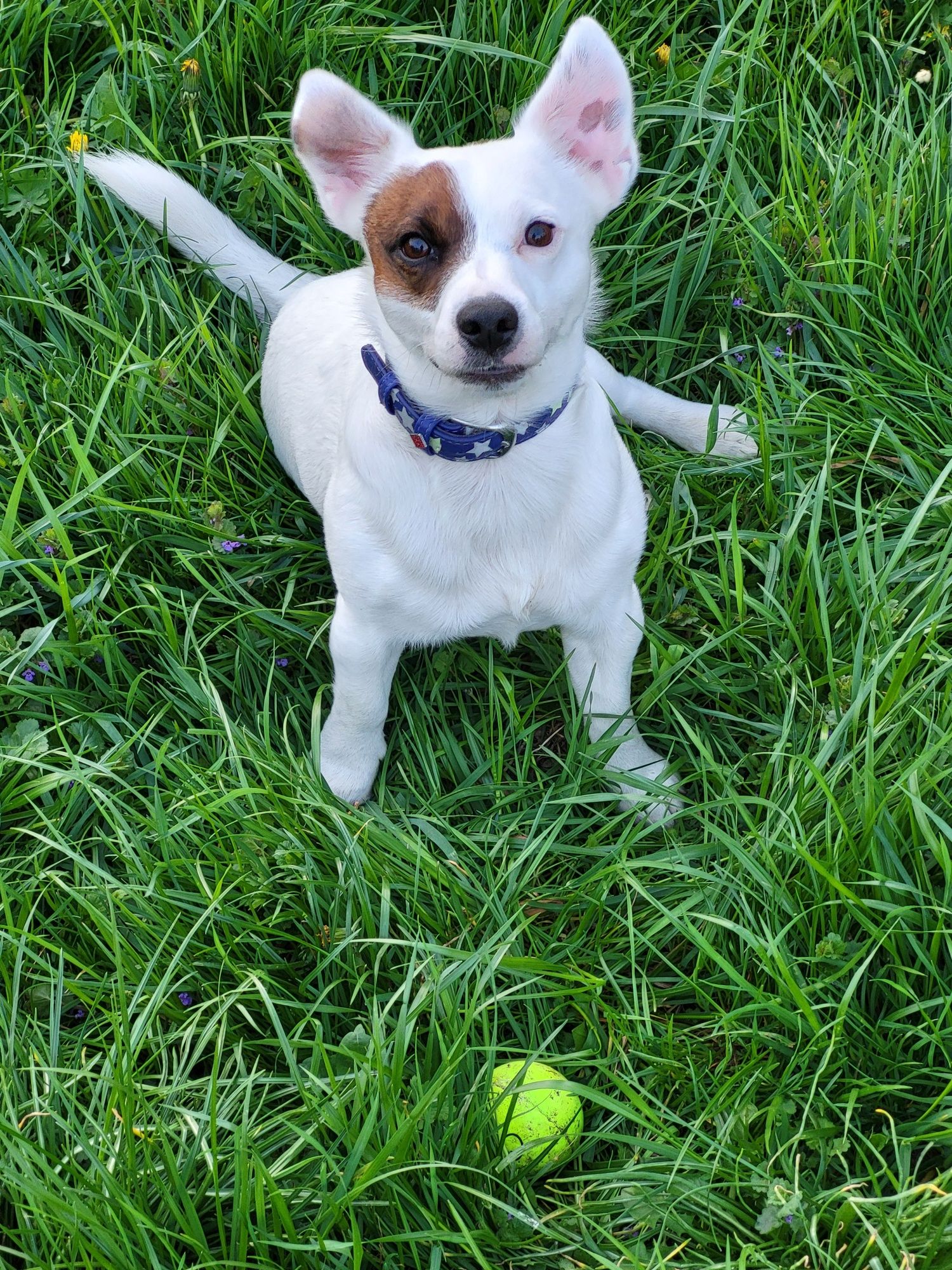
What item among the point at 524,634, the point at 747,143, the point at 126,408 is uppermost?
the point at 747,143

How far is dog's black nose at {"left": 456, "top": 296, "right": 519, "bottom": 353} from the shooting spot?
7.02 ft

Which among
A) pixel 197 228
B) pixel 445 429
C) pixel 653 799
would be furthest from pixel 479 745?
pixel 197 228

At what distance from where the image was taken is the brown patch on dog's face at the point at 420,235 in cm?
222

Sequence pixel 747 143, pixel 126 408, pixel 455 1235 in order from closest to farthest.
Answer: pixel 455 1235
pixel 126 408
pixel 747 143

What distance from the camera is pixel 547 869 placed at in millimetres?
2896

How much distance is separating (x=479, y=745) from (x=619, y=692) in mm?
403

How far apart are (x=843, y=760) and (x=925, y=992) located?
495 millimetres

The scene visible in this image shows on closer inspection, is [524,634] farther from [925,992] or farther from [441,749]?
[925,992]

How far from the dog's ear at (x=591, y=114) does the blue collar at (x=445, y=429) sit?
0.48 m

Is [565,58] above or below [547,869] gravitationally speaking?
above

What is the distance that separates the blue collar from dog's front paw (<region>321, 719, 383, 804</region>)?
86 cm

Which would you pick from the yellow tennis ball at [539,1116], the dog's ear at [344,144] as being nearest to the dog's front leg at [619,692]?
the yellow tennis ball at [539,1116]

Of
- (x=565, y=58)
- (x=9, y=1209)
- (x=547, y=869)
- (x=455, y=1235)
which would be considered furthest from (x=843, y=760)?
(x=9, y=1209)

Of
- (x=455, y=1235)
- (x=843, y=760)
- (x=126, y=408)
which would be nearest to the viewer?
(x=455, y=1235)
